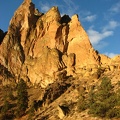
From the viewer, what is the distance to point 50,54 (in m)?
89.1

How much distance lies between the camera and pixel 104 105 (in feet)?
172

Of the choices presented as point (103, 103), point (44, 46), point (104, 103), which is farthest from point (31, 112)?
point (44, 46)

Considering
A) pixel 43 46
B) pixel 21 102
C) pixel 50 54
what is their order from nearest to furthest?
pixel 21 102 → pixel 50 54 → pixel 43 46

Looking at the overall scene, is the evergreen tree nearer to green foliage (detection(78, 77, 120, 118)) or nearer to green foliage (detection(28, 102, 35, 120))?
green foliage (detection(78, 77, 120, 118))

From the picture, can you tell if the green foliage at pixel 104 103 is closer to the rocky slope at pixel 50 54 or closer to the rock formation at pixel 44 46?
the rocky slope at pixel 50 54

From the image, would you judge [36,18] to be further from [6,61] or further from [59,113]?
[59,113]

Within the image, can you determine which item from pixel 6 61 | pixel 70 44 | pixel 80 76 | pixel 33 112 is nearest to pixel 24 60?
pixel 6 61

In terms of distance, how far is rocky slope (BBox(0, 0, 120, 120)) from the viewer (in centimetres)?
Result: 8006

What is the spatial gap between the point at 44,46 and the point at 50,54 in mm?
5725

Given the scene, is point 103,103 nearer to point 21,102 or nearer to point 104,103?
point 104,103

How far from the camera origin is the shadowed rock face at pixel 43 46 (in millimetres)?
87312

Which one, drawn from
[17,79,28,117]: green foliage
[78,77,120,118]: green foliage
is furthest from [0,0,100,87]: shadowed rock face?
Result: [78,77,120,118]: green foliage

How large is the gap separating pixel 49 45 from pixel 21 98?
27325 mm

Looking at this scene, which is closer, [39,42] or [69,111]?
[69,111]
